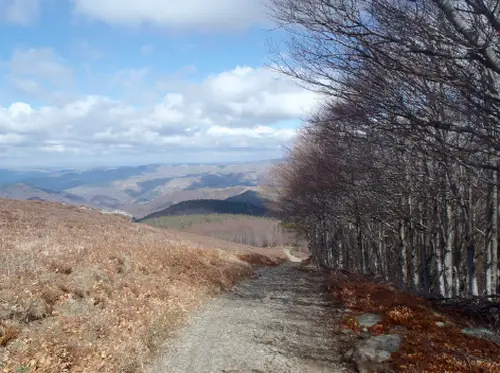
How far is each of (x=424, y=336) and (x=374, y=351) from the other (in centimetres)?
155

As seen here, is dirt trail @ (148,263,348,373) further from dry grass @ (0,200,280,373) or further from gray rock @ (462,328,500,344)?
gray rock @ (462,328,500,344)

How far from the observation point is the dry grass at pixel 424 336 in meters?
7.99

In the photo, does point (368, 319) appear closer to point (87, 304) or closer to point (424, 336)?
point (424, 336)

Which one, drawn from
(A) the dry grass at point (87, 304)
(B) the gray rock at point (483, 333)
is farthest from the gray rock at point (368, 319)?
(A) the dry grass at point (87, 304)

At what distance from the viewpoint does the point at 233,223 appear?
139 m

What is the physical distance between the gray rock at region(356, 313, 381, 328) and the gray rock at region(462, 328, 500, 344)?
7.89 ft

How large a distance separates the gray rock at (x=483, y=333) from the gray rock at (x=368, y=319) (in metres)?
2.41

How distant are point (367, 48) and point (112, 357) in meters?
7.83

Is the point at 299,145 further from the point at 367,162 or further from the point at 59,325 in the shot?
the point at 59,325

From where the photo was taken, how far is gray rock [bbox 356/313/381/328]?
11.7m

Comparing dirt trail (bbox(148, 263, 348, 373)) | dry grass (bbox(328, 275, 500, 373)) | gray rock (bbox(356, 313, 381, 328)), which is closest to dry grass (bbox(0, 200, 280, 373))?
dirt trail (bbox(148, 263, 348, 373))

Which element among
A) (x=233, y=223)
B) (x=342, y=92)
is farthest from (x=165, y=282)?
(x=233, y=223)

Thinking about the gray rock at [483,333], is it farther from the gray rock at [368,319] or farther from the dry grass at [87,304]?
the dry grass at [87,304]

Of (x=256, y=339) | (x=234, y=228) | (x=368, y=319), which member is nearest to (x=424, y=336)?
(x=368, y=319)
